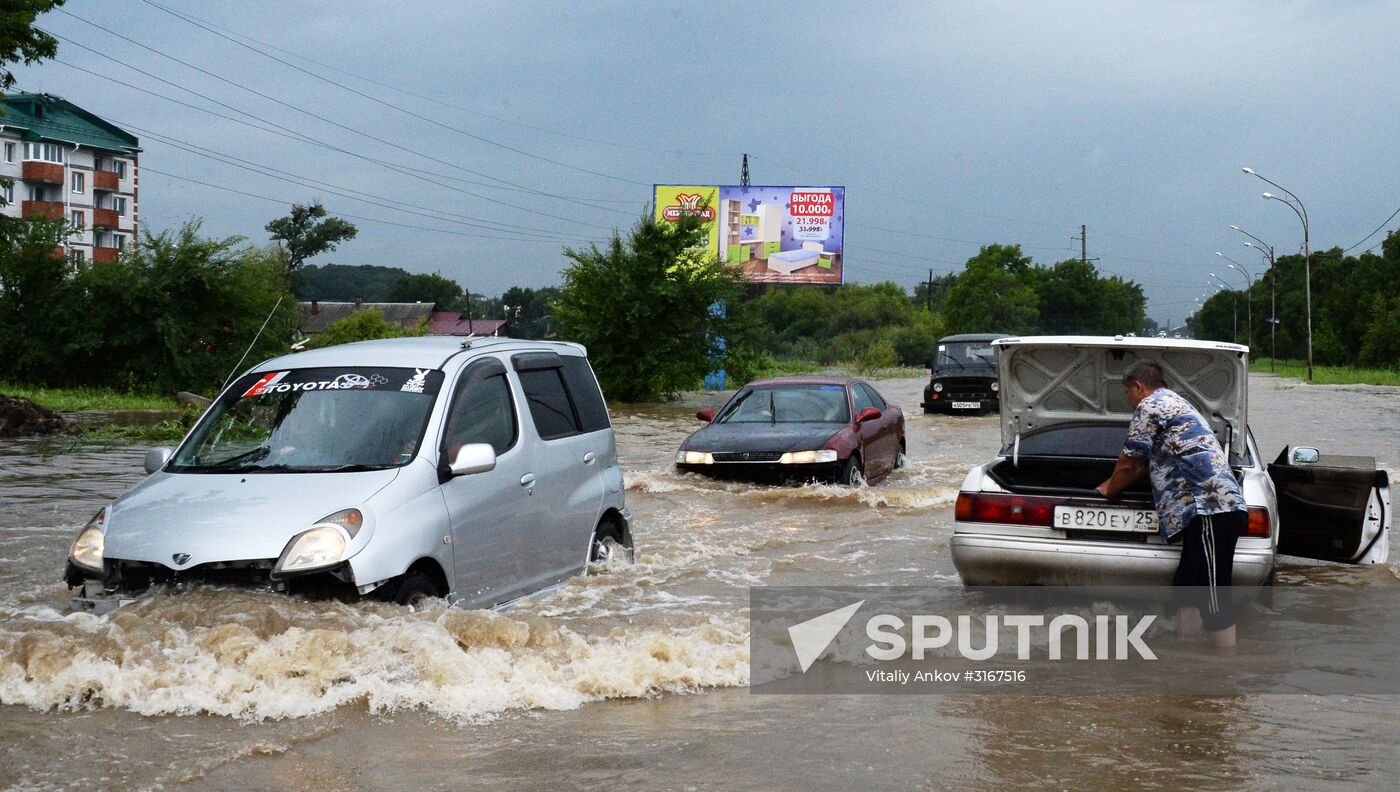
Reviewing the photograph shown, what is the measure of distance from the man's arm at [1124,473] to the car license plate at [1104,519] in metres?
0.13

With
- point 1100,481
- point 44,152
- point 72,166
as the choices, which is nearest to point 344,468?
point 1100,481

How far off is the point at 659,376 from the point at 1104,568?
29.7 metres

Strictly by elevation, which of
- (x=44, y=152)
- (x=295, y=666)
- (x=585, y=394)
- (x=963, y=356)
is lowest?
(x=295, y=666)

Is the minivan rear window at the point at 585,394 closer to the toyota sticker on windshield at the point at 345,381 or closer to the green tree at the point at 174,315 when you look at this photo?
the toyota sticker on windshield at the point at 345,381

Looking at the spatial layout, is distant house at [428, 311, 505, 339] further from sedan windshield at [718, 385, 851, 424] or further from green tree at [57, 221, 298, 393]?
sedan windshield at [718, 385, 851, 424]

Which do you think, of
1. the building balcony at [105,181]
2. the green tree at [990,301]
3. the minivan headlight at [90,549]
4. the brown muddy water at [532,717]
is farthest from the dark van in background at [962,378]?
the green tree at [990,301]

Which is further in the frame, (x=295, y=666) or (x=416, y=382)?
(x=416, y=382)

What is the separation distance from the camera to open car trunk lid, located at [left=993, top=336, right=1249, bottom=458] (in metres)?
8.18

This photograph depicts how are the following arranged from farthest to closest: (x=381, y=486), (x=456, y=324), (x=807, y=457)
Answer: (x=456, y=324), (x=807, y=457), (x=381, y=486)

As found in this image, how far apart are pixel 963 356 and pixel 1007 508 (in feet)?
80.3

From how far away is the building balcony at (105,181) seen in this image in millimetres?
84000

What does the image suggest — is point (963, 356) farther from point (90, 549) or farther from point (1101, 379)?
point (90, 549)

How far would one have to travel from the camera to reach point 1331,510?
859 centimetres

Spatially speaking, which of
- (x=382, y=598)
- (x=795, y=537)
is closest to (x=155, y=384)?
(x=795, y=537)
